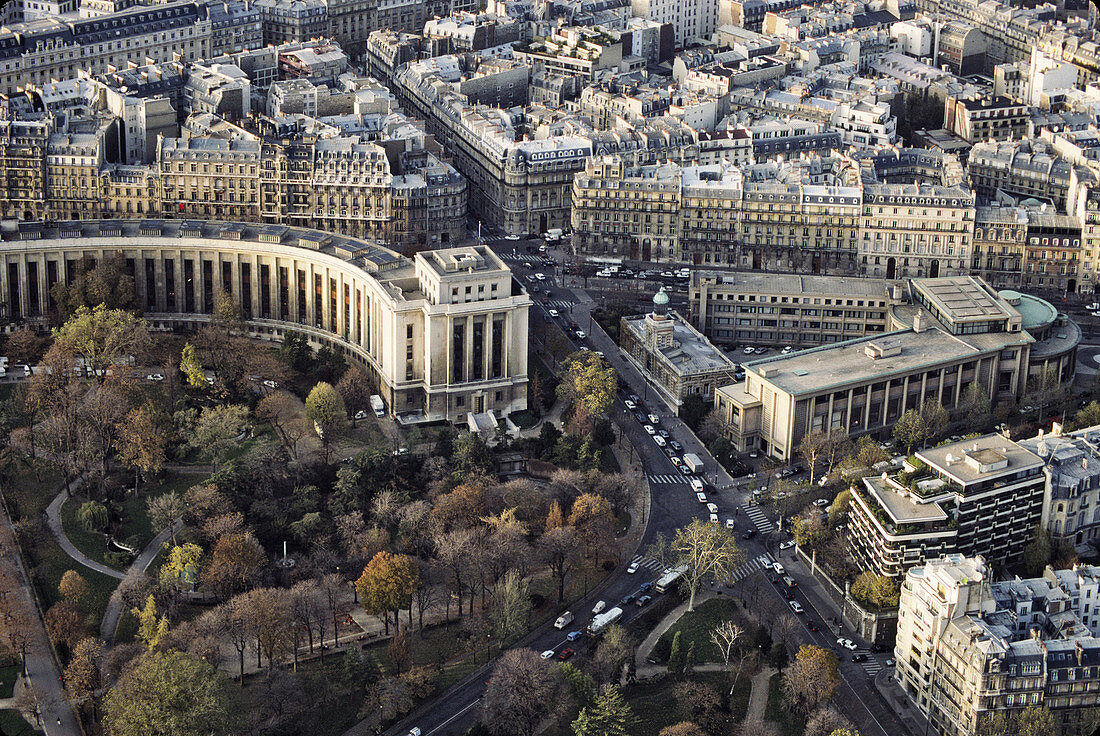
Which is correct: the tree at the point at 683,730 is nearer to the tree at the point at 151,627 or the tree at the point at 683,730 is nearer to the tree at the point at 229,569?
the tree at the point at 229,569

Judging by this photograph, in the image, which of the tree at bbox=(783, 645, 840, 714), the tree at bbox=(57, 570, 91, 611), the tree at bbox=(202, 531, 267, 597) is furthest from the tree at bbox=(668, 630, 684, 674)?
the tree at bbox=(57, 570, 91, 611)

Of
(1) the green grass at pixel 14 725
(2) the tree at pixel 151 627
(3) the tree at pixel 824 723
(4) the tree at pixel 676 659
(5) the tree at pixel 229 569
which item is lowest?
(1) the green grass at pixel 14 725

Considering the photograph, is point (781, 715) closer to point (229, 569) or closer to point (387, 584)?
point (387, 584)

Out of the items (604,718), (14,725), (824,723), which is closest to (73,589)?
(14,725)

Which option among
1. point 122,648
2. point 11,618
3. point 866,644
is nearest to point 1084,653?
point 866,644

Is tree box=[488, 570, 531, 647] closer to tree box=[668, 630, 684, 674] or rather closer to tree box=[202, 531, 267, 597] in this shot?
tree box=[668, 630, 684, 674]

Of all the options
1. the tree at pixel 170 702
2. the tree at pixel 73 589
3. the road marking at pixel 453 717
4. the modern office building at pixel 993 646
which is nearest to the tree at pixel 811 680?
the modern office building at pixel 993 646

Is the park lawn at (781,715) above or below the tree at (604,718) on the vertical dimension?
below
